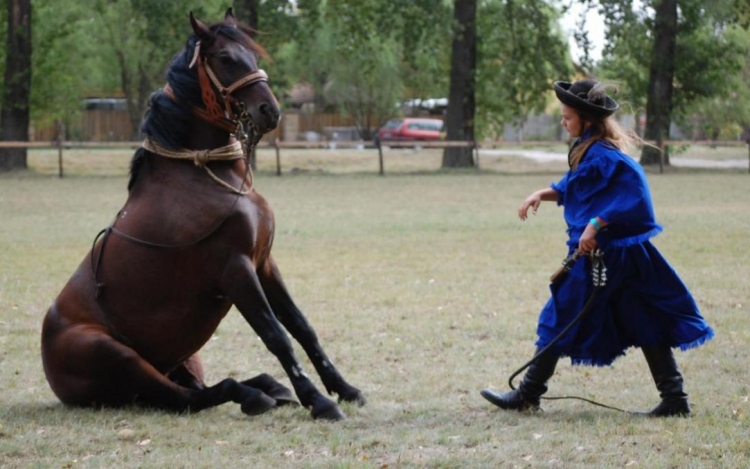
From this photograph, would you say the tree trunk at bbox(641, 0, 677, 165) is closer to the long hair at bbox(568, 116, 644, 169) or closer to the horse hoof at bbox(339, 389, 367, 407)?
the long hair at bbox(568, 116, 644, 169)

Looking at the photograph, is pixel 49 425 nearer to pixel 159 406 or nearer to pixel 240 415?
pixel 159 406

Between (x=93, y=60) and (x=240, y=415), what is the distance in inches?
1775

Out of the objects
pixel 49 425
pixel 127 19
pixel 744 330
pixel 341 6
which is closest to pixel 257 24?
pixel 341 6

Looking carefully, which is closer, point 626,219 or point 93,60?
point 626,219

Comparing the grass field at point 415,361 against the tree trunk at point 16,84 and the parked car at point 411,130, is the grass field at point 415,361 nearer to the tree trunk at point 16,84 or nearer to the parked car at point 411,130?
the tree trunk at point 16,84

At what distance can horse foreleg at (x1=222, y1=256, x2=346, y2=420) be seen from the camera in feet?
19.3

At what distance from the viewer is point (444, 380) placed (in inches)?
279

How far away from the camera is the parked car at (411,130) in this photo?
2110 inches

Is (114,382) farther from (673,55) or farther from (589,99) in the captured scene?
(673,55)

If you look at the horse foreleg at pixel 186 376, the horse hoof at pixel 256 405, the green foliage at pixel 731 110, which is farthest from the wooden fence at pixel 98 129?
the horse hoof at pixel 256 405

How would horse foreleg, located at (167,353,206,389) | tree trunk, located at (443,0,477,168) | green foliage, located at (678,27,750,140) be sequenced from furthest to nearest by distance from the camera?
green foliage, located at (678,27,750,140) → tree trunk, located at (443,0,477,168) → horse foreleg, located at (167,353,206,389)

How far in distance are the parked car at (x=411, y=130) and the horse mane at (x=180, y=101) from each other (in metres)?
46.7

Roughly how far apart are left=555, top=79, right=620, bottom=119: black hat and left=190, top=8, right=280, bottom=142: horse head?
1519 mm

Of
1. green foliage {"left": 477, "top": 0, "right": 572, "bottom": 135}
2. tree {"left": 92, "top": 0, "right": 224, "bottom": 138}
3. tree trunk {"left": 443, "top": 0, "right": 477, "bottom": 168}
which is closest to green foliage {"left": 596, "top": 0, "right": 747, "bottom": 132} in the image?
green foliage {"left": 477, "top": 0, "right": 572, "bottom": 135}
